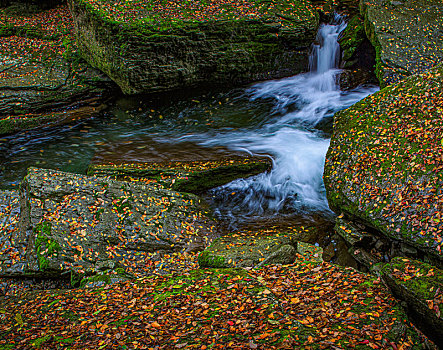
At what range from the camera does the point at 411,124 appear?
17.4 ft

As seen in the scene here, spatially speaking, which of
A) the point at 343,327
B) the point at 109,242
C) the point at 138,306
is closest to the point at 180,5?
the point at 109,242

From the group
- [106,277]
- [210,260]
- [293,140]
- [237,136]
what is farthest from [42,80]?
[210,260]

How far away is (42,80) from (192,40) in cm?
419

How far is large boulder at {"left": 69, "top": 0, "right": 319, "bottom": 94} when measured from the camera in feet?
26.0

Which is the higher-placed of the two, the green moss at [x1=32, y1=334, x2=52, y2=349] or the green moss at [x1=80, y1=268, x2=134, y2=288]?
the green moss at [x1=32, y1=334, x2=52, y2=349]

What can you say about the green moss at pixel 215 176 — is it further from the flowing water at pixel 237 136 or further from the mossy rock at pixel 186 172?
the flowing water at pixel 237 136

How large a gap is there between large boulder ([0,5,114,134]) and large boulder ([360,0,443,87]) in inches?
273

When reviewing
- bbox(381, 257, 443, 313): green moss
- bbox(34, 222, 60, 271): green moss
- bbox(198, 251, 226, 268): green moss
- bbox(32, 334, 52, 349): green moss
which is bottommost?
bbox(198, 251, 226, 268): green moss

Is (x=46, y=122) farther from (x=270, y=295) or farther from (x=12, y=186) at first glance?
(x=270, y=295)

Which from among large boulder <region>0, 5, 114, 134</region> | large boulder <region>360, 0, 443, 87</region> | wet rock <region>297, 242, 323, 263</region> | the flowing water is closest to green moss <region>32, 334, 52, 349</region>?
wet rock <region>297, 242, 323, 263</region>

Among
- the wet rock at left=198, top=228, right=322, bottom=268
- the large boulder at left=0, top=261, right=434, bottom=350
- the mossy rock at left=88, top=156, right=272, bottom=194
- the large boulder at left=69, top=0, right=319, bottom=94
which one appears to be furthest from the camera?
the large boulder at left=69, top=0, right=319, bottom=94

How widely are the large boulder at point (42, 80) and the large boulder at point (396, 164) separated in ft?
22.0

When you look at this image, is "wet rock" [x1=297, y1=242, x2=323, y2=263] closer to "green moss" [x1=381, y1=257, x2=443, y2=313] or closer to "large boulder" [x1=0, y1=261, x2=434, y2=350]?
"large boulder" [x1=0, y1=261, x2=434, y2=350]

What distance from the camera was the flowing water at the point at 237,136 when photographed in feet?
21.4
